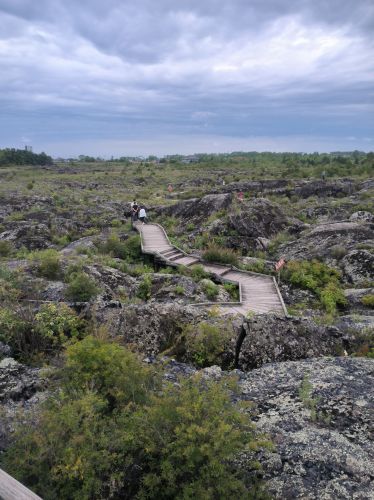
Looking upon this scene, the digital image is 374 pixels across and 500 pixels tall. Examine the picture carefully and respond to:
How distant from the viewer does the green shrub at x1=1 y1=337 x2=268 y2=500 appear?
385 cm

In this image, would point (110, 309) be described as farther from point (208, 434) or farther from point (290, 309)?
point (290, 309)

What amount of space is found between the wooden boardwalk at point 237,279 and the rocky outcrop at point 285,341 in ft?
3.74

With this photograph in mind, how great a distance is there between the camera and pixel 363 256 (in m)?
16.8

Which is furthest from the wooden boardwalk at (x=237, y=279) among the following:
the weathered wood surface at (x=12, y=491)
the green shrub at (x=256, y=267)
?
the weathered wood surface at (x=12, y=491)

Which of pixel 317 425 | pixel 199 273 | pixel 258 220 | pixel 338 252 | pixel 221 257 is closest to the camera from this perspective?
pixel 317 425

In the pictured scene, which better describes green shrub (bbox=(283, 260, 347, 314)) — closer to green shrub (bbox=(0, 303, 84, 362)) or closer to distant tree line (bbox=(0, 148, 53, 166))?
green shrub (bbox=(0, 303, 84, 362))

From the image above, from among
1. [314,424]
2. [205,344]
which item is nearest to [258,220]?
[205,344]

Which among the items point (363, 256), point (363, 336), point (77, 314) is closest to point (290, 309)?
point (363, 336)

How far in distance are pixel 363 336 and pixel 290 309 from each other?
3981 millimetres

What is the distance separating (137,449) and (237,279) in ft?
38.1

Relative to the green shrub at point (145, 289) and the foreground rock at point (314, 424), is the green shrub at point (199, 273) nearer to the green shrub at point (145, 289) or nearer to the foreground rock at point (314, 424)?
the green shrub at point (145, 289)

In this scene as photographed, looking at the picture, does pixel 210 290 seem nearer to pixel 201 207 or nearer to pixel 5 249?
pixel 5 249

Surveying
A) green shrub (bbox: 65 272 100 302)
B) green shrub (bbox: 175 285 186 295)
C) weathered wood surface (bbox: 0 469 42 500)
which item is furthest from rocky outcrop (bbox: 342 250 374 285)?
weathered wood surface (bbox: 0 469 42 500)

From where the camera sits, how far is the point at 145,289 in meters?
13.7
